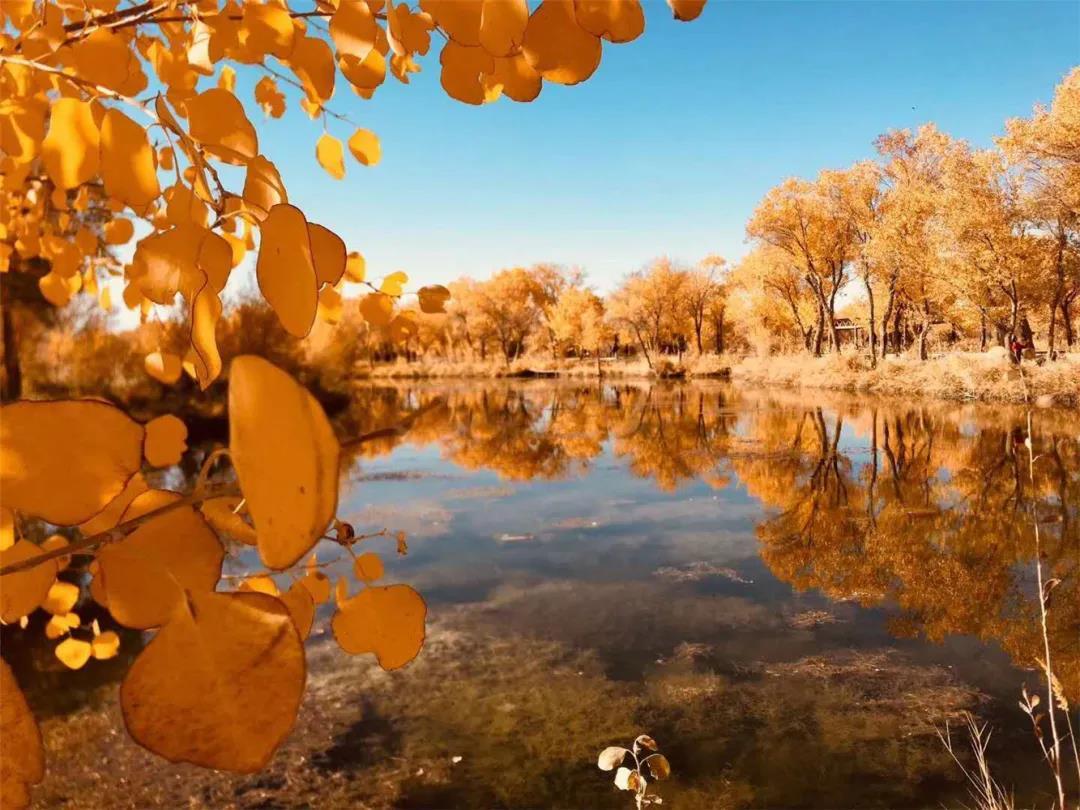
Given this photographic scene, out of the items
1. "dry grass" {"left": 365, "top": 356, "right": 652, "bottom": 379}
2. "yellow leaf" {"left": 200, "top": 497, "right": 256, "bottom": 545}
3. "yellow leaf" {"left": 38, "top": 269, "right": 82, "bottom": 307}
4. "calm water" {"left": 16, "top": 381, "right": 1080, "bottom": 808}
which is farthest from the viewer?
"dry grass" {"left": 365, "top": 356, "right": 652, "bottom": 379}

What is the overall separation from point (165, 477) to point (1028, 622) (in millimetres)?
10415

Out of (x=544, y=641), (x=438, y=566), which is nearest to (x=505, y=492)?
(x=438, y=566)

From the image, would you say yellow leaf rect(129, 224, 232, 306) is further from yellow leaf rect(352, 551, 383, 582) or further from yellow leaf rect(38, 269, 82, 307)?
yellow leaf rect(38, 269, 82, 307)

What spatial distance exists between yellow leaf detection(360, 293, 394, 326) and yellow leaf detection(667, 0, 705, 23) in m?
0.43

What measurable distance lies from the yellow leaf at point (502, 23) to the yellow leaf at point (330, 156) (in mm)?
356

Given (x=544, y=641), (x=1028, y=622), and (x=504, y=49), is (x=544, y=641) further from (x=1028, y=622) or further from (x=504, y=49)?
(x=504, y=49)

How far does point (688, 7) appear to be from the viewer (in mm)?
294

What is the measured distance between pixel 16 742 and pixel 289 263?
182 mm

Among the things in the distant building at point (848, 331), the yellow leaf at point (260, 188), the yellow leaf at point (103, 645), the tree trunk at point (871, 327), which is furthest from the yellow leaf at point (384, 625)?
the distant building at point (848, 331)

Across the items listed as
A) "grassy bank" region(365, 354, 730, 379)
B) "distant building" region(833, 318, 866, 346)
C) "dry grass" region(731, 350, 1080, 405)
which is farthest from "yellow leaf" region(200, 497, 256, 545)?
"distant building" region(833, 318, 866, 346)

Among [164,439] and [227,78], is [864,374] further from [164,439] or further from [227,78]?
[164,439]

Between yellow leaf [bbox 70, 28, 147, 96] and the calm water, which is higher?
yellow leaf [bbox 70, 28, 147, 96]

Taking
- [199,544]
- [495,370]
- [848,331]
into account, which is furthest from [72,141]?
[848,331]

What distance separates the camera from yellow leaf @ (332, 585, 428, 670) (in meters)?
0.33
